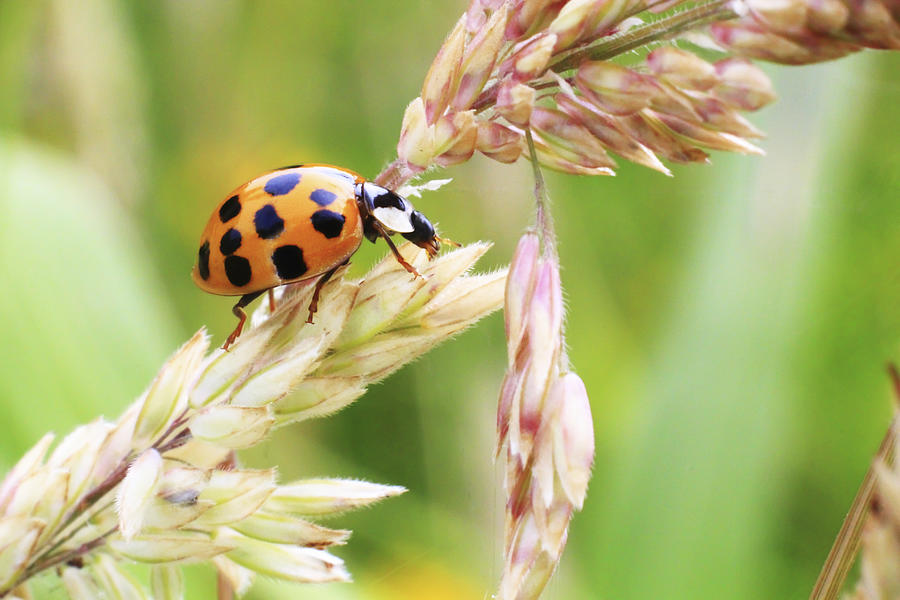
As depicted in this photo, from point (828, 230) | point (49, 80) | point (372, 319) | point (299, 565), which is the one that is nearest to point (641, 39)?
point (372, 319)

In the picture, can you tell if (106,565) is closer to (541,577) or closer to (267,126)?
(541,577)

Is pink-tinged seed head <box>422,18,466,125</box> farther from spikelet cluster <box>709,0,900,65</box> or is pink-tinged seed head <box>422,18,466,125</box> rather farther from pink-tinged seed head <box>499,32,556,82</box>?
spikelet cluster <box>709,0,900,65</box>

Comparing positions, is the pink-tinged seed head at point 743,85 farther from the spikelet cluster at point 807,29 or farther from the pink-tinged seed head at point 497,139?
the pink-tinged seed head at point 497,139

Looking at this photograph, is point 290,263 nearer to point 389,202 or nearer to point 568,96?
point 389,202

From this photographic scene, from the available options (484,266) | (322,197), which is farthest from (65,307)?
(484,266)

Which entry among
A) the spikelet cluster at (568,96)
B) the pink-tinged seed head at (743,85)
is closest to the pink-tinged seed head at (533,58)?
the spikelet cluster at (568,96)

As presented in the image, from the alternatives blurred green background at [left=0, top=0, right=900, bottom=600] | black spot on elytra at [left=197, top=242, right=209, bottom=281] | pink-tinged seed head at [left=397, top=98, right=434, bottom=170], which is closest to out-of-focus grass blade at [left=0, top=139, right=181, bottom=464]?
blurred green background at [left=0, top=0, right=900, bottom=600]

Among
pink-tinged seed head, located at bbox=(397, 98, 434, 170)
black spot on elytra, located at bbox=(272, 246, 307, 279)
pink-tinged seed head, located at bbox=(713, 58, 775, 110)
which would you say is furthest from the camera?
black spot on elytra, located at bbox=(272, 246, 307, 279)
